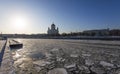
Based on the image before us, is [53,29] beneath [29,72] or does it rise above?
above

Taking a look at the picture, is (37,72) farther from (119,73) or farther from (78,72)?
(119,73)

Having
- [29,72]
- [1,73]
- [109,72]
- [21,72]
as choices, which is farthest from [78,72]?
[1,73]

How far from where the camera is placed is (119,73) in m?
2.60

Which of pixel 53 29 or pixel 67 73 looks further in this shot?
pixel 53 29

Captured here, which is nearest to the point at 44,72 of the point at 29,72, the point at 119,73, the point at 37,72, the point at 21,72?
the point at 37,72

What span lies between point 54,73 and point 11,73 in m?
1.10

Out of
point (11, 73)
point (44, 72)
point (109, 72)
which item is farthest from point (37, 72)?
point (109, 72)

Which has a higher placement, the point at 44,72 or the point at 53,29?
the point at 53,29

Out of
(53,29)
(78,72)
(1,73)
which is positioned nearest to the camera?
(1,73)

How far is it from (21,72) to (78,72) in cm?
154

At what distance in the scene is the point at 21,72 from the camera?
2750mm

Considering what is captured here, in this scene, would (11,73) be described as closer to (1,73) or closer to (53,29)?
(1,73)

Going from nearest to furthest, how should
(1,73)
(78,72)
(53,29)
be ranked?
(1,73)
(78,72)
(53,29)

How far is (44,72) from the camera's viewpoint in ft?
9.14
